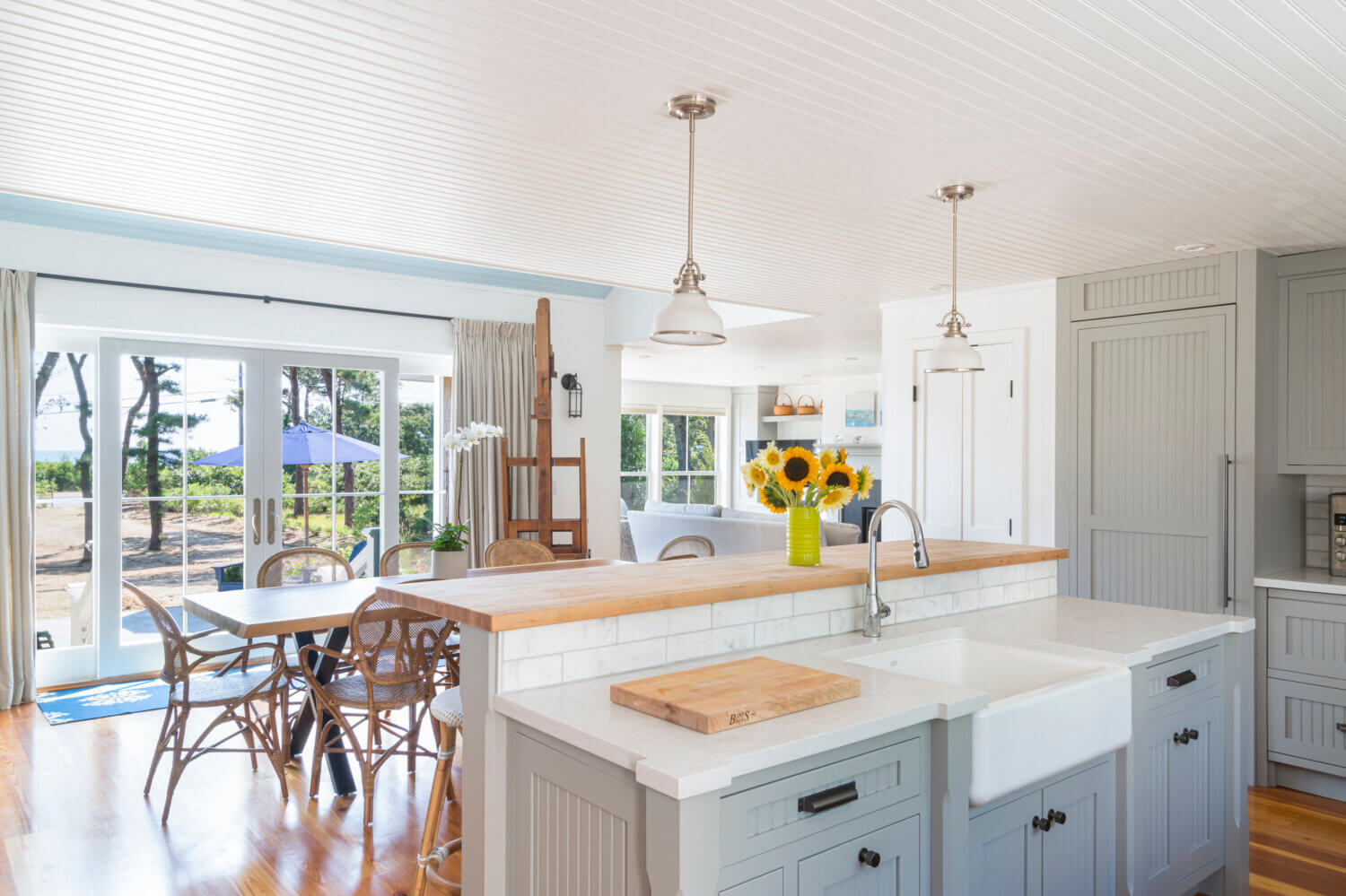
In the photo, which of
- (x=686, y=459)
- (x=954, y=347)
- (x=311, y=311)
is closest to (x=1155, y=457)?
(x=954, y=347)

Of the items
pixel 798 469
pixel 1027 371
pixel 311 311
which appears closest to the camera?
pixel 798 469

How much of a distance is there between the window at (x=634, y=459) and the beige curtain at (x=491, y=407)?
4.36 meters

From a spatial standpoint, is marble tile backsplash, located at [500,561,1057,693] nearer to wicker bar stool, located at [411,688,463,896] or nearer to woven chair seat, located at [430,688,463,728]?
woven chair seat, located at [430,688,463,728]

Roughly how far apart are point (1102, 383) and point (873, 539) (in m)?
2.54

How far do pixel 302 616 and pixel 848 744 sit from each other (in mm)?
2332

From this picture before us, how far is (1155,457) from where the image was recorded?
13.1ft

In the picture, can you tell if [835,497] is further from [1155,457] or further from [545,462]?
[545,462]

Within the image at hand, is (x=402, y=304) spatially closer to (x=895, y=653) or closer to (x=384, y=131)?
(x=384, y=131)

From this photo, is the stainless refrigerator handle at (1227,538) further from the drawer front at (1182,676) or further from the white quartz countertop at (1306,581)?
the drawer front at (1182,676)

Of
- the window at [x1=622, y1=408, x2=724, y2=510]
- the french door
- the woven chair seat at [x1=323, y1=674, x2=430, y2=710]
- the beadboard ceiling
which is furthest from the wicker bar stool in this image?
the window at [x1=622, y1=408, x2=724, y2=510]

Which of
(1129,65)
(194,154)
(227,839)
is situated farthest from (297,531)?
(1129,65)

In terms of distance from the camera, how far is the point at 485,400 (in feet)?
20.2

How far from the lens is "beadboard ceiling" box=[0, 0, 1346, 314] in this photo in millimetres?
1816

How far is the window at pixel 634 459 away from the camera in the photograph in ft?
35.2
